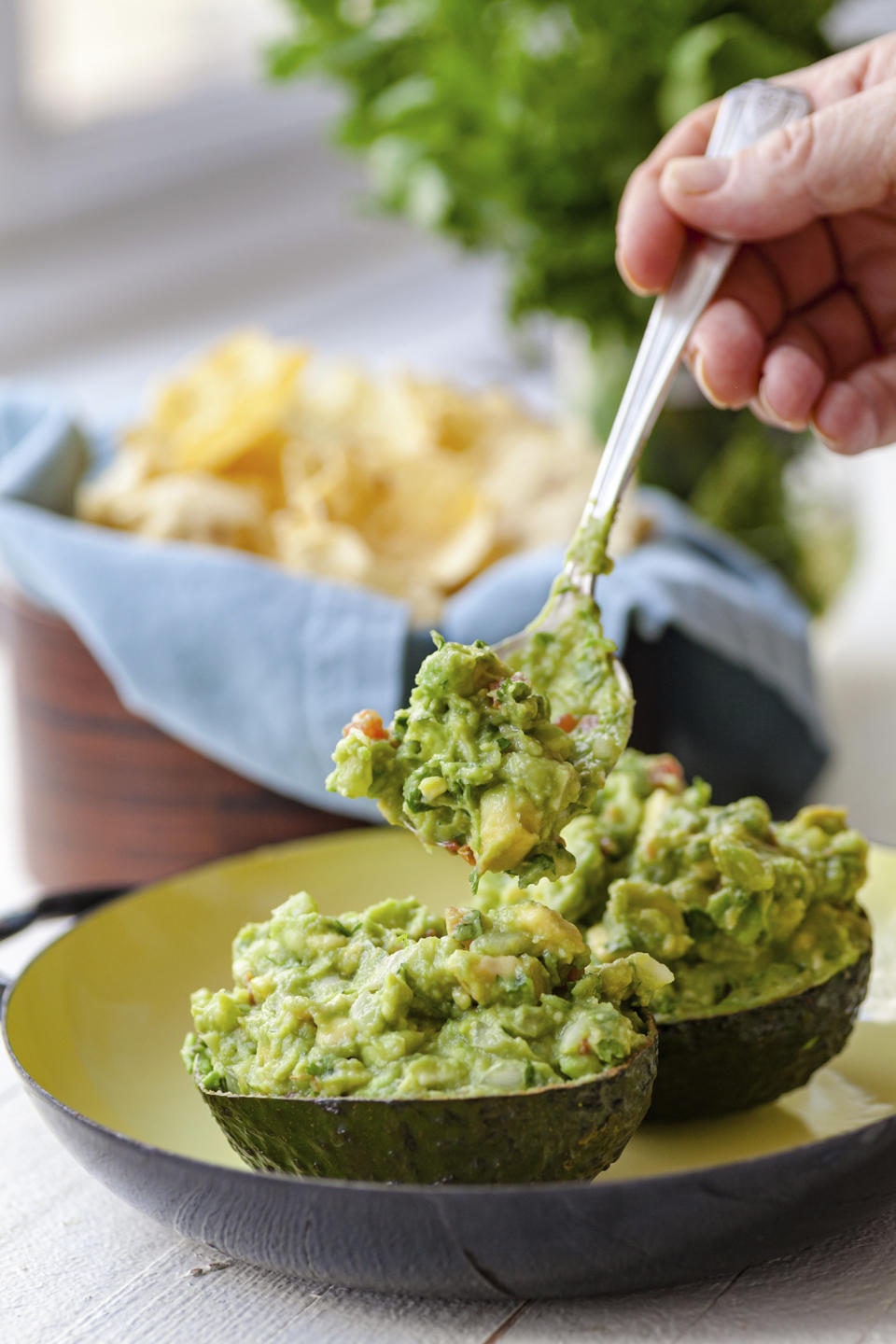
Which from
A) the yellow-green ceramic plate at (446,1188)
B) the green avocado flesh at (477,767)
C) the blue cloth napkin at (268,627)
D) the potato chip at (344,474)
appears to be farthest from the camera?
the potato chip at (344,474)

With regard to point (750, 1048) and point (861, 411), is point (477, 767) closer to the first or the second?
point (750, 1048)

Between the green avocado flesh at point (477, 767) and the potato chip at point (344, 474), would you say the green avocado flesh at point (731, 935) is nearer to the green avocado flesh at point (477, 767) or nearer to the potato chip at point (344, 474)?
the green avocado flesh at point (477, 767)

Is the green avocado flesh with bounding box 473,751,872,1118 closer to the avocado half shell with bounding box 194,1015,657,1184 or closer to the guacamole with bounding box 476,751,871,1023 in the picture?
the guacamole with bounding box 476,751,871,1023

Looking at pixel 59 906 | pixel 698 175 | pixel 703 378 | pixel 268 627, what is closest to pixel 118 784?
pixel 268 627

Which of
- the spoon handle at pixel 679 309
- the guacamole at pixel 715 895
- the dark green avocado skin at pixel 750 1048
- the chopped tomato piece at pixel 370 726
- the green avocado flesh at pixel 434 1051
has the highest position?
the spoon handle at pixel 679 309

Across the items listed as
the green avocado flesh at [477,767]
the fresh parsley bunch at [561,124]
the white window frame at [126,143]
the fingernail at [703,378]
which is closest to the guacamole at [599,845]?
the green avocado flesh at [477,767]
